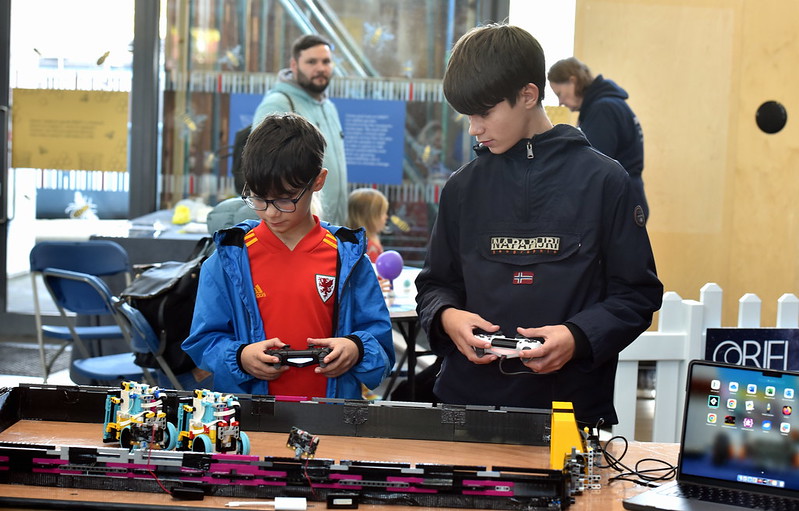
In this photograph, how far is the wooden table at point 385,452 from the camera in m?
1.62

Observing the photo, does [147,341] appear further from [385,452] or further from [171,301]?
[385,452]

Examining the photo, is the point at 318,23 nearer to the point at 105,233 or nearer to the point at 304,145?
the point at 105,233

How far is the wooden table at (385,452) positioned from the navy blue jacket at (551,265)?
24 centimetres

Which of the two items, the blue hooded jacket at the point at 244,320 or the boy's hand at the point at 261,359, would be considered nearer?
the boy's hand at the point at 261,359

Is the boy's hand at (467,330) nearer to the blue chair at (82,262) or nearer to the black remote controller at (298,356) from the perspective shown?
the black remote controller at (298,356)

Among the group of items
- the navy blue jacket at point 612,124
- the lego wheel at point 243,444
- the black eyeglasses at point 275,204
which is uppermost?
the navy blue jacket at point 612,124

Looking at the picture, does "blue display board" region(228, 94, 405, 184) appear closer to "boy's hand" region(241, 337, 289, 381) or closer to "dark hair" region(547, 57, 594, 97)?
"dark hair" region(547, 57, 594, 97)

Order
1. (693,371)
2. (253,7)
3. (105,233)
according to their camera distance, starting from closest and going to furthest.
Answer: (693,371), (105,233), (253,7)

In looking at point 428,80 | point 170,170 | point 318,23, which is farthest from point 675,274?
point 170,170

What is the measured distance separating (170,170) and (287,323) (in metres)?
4.76

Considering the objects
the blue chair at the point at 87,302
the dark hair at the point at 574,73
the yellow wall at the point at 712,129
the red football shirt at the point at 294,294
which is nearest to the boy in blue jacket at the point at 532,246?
the red football shirt at the point at 294,294

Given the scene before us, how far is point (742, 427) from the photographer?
1711 millimetres

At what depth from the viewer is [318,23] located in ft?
22.0

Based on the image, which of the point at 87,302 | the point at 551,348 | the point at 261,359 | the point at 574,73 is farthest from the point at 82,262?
the point at 551,348
